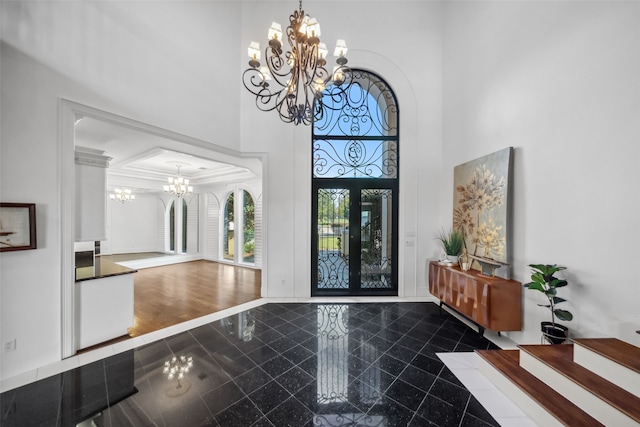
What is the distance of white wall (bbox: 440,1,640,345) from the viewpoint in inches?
70.0

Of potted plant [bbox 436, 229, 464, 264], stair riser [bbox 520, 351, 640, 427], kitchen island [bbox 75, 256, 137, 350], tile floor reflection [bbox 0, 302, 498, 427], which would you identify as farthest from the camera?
potted plant [bbox 436, 229, 464, 264]

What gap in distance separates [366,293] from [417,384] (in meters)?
2.25

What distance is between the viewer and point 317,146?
170 inches

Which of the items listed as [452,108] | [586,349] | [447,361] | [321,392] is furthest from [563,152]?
[321,392]

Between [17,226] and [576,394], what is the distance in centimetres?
490

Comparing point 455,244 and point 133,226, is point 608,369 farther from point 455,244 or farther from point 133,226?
point 133,226

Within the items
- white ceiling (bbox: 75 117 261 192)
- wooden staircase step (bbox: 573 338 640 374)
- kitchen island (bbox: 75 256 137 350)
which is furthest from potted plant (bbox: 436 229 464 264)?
kitchen island (bbox: 75 256 137 350)

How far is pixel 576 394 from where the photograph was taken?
1599mm

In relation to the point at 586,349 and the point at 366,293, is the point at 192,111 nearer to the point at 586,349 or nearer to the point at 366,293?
the point at 366,293

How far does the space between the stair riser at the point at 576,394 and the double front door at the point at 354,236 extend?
7.85 feet

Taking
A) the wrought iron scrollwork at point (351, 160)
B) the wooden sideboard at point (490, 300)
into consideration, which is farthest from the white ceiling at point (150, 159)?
the wooden sideboard at point (490, 300)

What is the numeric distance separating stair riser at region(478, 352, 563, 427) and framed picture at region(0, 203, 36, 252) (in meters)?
4.55

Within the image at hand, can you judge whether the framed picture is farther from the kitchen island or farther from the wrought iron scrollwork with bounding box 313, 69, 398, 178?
the wrought iron scrollwork with bounding box 313, 69, 398, 178

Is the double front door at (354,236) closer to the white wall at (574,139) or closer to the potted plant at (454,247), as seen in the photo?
the potted plant at (454,247)
